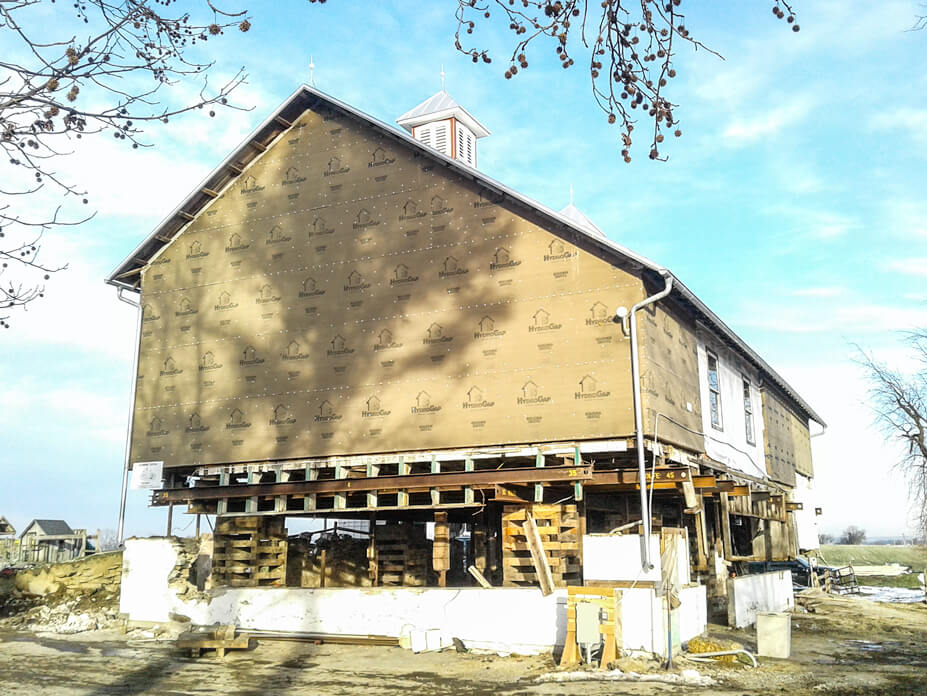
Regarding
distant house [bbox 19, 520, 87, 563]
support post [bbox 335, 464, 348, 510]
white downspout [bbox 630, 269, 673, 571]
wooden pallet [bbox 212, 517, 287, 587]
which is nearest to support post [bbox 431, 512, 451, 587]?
support post [bbox 335, 464, 348, 510]

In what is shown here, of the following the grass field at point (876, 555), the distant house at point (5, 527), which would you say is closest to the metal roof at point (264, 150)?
the distant house at point (5, 527)

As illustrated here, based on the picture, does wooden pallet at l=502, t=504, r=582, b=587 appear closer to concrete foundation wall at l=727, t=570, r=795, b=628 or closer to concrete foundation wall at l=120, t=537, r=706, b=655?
concrete foundation wall at l=120, t=537, r=706, b=655

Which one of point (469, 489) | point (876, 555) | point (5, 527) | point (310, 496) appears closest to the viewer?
→ point (469, 489)

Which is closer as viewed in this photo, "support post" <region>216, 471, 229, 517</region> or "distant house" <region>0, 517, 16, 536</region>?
"support post" <region>216, 471, 229, 517</region>

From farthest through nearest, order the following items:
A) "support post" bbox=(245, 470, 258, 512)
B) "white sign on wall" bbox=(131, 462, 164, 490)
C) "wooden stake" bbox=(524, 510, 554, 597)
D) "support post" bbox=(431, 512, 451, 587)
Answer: "white sign on wall" bbox=(131, 462, 164, 490)
"support post" bbox=(245, 470, 258, 512)
"support post" bbox=(431, 512, 451, 587)
"wooden stake" bbox=(524, 510, 554, 597)

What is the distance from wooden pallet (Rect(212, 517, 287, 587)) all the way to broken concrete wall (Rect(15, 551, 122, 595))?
16.1 ft

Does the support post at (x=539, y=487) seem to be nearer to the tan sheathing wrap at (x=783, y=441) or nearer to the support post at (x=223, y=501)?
the support post at (x=223, y=501)

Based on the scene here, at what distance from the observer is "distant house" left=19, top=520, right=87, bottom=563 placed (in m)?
44.1

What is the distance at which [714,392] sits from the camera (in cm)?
2058

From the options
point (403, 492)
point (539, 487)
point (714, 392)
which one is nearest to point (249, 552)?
point (403, 492)

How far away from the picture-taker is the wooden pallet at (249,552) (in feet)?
62.4

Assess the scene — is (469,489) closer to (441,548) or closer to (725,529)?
(441,548)

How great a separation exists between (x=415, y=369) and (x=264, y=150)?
298 inches

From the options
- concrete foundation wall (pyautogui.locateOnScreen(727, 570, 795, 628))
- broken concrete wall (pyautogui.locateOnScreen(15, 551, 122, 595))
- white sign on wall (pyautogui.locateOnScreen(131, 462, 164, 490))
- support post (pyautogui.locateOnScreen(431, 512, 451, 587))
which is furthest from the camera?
broken concrete wall (pyautogui.locateOnScreen(15, 551, 122, 595))
